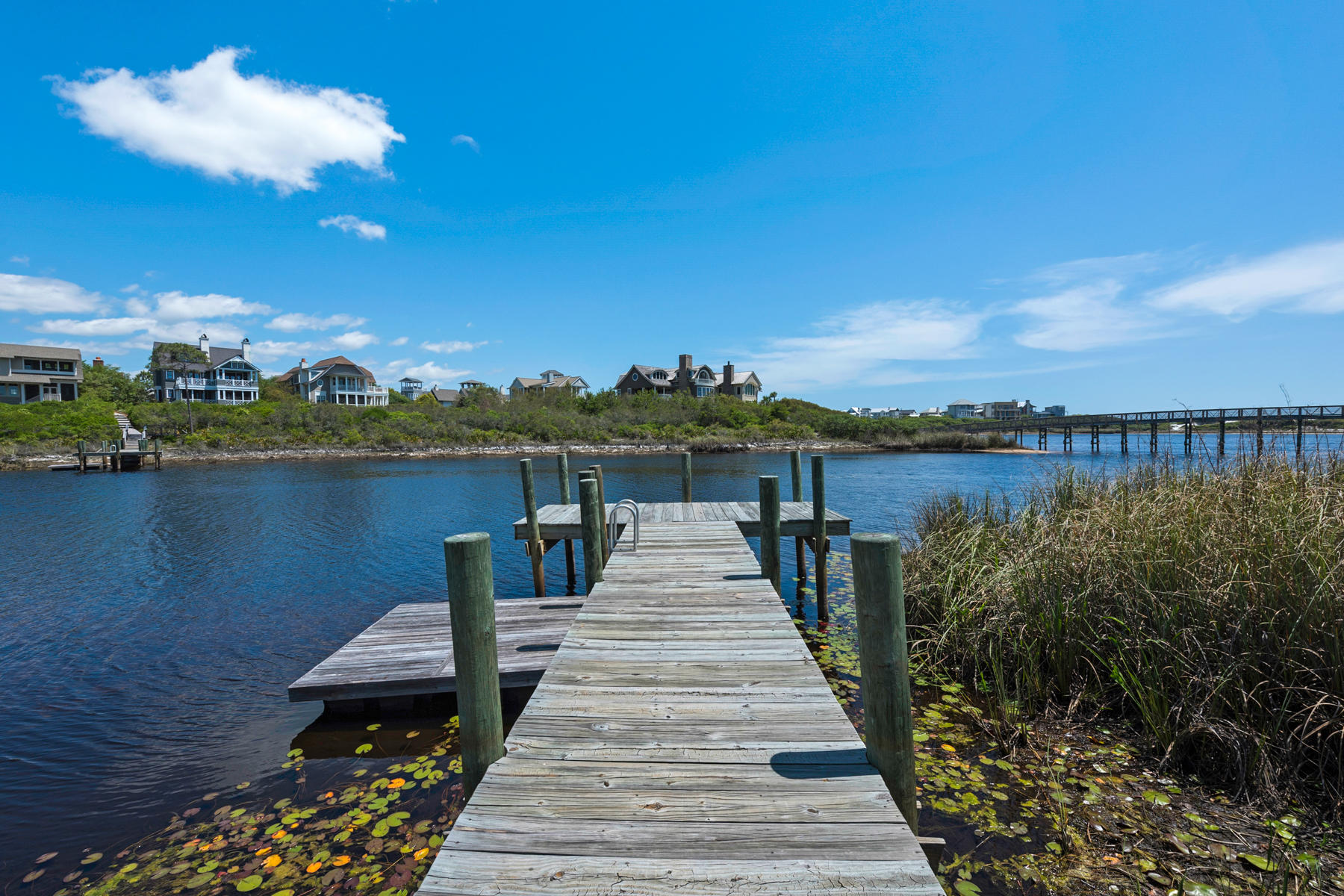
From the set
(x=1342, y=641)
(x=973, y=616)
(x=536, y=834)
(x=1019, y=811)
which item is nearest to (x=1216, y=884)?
(x=1019, y=811)

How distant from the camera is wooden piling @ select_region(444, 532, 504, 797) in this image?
140 inches

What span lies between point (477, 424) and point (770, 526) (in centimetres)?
6365

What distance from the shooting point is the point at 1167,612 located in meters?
4.79

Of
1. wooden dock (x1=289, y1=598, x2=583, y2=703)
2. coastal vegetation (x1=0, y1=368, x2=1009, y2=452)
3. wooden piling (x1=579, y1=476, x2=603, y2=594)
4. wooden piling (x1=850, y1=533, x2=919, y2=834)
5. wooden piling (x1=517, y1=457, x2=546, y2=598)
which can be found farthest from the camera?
coastal vegetation (x1=0, y1=368, x2=1009, y2=452)

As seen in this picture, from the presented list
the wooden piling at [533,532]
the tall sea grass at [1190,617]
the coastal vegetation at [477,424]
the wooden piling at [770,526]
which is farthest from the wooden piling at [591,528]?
the coastal vegetation at [477,424]

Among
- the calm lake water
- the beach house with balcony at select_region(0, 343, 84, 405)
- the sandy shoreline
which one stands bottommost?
the calm lake water

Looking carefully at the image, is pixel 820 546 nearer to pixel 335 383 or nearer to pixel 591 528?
pixel 591 528

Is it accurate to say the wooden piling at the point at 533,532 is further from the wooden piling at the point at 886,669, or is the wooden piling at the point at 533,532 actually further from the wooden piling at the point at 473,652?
the wooden piling at the point at 886,669

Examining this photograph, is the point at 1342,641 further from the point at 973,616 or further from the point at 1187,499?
the point at 973,616

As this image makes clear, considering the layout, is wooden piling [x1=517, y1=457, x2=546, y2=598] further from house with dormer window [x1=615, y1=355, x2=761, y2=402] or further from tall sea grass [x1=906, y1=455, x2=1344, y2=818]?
house with dormer window [x1=615, y1=355, x2=761, y2=402]

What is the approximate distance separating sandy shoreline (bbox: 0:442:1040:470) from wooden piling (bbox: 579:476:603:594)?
4279 cm

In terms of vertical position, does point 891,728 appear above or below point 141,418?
below

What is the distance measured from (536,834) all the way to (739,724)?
4.64ft

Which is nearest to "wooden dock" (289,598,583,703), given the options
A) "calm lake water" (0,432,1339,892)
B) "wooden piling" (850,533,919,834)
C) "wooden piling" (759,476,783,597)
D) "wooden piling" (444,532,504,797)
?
"calm lake water" (0,432,1339,892)
